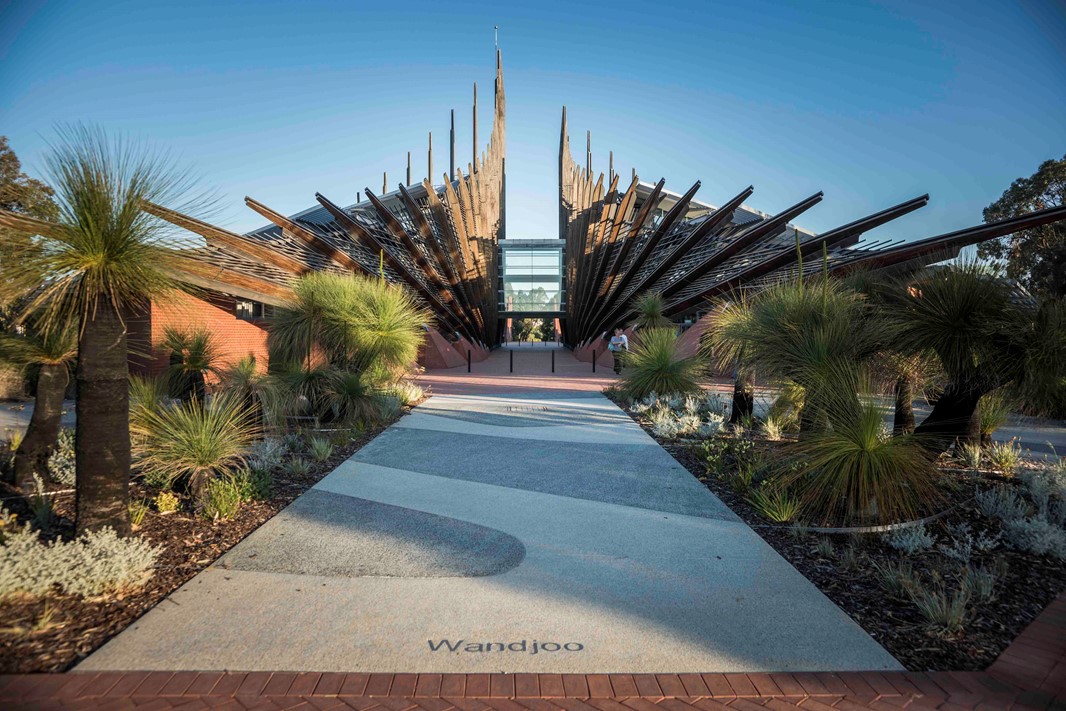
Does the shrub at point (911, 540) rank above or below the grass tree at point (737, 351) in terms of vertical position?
below

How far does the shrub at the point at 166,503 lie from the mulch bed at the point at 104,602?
64 mm

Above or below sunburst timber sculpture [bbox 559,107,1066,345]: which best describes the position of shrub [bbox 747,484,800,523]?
below

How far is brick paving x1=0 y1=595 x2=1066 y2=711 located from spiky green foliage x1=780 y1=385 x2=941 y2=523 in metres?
1.95

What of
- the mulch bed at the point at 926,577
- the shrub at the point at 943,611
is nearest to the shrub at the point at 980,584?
the mulch bed at the point at 926,577

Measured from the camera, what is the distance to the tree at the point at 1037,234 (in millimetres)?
17953

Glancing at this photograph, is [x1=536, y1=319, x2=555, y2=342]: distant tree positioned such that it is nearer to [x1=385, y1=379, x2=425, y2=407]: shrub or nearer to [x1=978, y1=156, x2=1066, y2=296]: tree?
[x1=978, y1=156, x2=1066, y2=296]: tree

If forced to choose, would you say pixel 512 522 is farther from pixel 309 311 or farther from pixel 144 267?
pixel 309 311

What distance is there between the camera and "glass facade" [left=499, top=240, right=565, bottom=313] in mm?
47156

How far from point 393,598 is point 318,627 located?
0.51 metres

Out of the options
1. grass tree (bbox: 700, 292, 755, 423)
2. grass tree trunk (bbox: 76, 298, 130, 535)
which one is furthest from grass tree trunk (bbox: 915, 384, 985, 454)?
grass tree trunk (bbox: 76, 298, 130, 535)

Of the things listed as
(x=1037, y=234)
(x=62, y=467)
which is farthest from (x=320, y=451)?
(x=1037, y=234)

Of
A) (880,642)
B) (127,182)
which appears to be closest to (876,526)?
(880,642)

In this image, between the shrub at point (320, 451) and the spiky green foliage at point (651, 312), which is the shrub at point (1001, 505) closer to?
the shrub at point (320, 451)

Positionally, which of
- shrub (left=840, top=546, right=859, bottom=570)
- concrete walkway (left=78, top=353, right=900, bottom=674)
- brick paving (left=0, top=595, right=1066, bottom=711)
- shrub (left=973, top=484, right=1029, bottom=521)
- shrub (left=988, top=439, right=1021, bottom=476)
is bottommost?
brick paving (left=0, top=595, right=1066, bottom=711)
